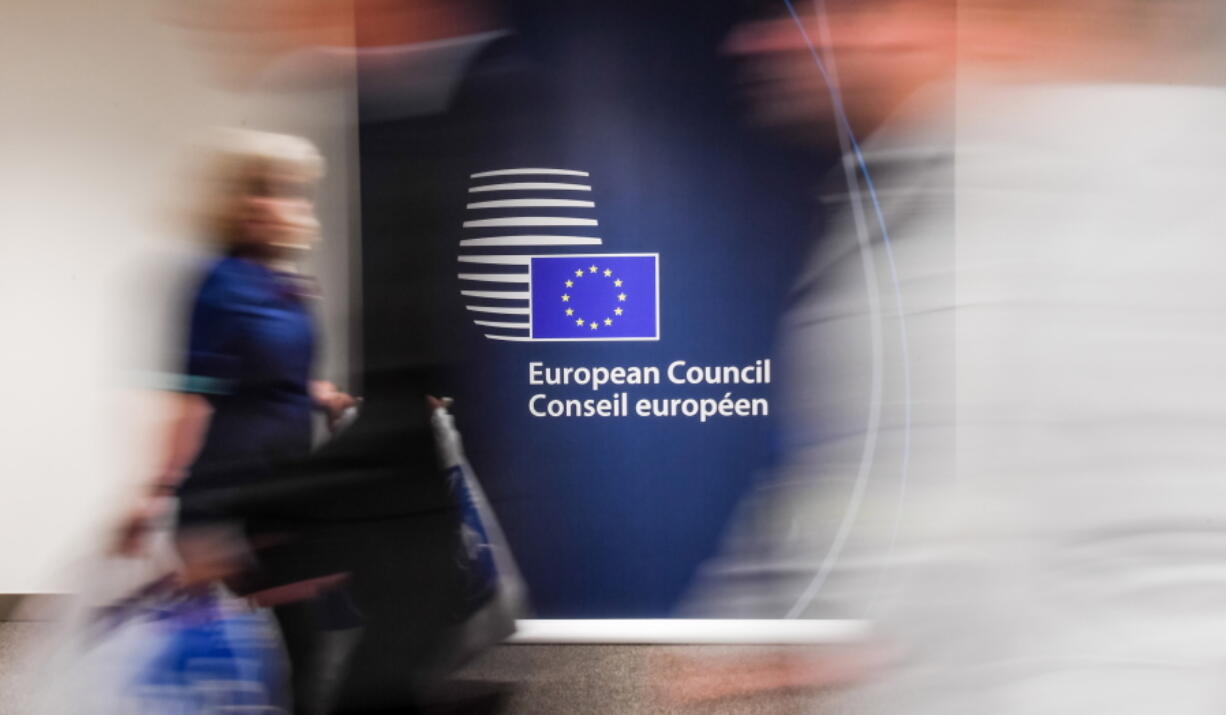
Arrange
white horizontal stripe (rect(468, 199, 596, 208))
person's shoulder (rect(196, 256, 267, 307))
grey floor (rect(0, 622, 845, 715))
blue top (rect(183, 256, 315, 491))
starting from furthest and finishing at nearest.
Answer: white horizontal stripe (rect(468, 199, 596, 208)), grey floor (rect(0, 622, 845, 715)), person's shoulder (rect(196, 256, 267, 307)), blue top (rect(183, 256, 315, 491))

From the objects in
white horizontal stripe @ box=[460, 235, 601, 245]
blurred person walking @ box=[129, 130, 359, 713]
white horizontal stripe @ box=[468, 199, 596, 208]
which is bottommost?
blurred person walking @ box=[129, 130, 359, 713]

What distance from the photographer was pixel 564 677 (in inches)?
136

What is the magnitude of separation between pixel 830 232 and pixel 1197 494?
1.21ft

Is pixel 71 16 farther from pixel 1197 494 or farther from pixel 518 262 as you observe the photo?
pixel 1197 494

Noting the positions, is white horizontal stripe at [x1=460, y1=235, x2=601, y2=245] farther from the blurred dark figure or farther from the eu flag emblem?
the blurred dark figure

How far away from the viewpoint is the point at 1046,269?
751mm

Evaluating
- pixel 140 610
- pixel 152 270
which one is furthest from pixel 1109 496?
pixel 152 270

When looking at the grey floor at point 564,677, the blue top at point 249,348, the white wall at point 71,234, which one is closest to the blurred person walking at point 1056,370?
the blue top at point 249,348

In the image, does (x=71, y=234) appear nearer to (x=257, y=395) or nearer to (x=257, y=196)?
(x=257, y=196)

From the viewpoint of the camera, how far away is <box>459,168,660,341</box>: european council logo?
3.59 metres

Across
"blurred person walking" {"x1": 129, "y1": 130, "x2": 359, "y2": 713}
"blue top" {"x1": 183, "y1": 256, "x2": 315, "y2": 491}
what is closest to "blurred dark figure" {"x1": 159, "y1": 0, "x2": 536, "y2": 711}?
"blurred person walking" {"x1": 129, "y1": 130, "x2": 359, "y2": 713}

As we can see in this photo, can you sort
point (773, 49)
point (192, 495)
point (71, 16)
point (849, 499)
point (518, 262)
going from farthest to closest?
point (71, 16)
point (518, 262)
point (192, 495)
point (773, 49)
point (849, 499)

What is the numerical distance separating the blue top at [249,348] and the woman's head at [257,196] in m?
0.05

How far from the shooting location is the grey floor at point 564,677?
3.14 metres
